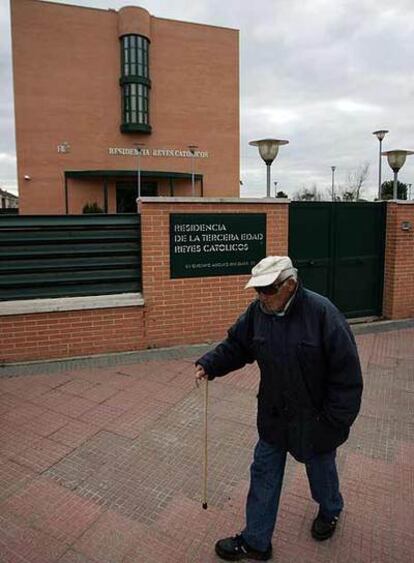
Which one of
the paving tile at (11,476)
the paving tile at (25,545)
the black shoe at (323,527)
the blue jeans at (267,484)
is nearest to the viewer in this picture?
the blue jeans at (267,484)

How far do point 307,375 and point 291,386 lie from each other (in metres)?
0.10

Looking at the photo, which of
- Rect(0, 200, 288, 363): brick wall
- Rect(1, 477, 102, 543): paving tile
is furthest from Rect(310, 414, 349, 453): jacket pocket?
Rect(0, 200, 288, 363): brick wall

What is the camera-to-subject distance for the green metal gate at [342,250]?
22.7 feet

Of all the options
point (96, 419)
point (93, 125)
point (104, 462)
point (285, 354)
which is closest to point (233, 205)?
point (96, 419)

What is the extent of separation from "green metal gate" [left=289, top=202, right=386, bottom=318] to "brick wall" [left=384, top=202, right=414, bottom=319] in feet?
0.36

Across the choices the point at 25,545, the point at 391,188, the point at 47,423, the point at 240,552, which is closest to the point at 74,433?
the point at 47,423

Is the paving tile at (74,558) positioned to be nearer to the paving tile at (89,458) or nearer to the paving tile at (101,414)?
the paving tile at (89,458)

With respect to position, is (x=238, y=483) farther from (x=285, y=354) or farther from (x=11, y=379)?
(x=11, y=379)

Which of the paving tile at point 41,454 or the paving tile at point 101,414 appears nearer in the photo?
the paving tile at point 41,454

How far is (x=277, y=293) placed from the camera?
7.03 feet

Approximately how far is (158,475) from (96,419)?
3.46 ft

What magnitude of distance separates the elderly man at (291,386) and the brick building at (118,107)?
2334 cm

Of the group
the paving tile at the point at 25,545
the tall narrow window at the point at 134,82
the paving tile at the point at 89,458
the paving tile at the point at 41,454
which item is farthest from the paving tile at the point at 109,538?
the tall narrow window at the point at 134,82

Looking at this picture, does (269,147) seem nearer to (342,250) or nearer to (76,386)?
(342,250)
